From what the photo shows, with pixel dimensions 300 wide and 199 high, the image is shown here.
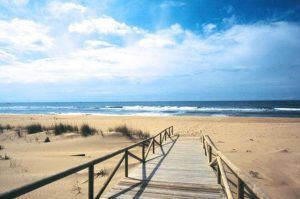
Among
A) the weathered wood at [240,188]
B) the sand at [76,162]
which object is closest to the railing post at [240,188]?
the weathered wood at [240,188]

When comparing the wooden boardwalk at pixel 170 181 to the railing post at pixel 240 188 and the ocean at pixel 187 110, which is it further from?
the ocean at pixel 187 110

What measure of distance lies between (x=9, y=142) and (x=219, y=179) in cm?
1348

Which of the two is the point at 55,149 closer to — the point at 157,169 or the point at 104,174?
the point at 104,174

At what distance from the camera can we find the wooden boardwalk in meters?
5.34

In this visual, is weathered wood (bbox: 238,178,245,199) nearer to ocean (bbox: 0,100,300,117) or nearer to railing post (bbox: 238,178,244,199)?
railing post (bbox: 238,178,244,199)

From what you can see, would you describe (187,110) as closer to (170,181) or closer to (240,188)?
(170,181)

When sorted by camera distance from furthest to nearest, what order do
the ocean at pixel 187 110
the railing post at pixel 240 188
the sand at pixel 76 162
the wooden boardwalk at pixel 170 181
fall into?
1. the ocean at pixel 187 110
2. the sand at pixel 76 162
3. the wooden boardwalk at pixel 170 181
4. the railing post at pixel 240 188

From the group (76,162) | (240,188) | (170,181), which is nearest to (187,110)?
(76,162)

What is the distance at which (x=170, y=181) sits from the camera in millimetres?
6328

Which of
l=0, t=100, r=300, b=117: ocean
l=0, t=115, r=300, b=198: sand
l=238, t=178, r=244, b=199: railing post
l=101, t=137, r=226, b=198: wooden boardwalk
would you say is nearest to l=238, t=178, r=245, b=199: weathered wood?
l=238, t=178, r=244, b=199: railing post

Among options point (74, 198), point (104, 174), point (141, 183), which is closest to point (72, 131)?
point (104, 174)

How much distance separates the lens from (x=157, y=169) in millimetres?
7629

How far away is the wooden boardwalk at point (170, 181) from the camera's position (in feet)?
17.5

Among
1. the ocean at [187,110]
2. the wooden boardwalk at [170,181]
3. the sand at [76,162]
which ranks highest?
the ocean at [187,110]
